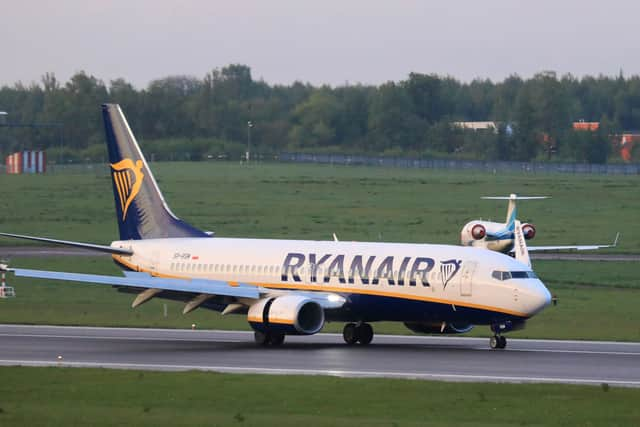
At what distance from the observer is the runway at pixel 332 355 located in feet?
115

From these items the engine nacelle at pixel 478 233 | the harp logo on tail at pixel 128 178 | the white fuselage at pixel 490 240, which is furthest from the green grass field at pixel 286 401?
the white fuselage at pixel 490 240

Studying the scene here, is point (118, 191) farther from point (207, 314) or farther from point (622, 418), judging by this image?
point (622, 418)

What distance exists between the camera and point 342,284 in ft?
141

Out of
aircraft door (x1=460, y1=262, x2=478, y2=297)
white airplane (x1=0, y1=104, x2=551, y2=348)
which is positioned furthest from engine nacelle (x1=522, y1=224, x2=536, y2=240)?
aircraft door (x1=460, y1=262, x2=478, y2=297)

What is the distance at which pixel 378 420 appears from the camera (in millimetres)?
26516

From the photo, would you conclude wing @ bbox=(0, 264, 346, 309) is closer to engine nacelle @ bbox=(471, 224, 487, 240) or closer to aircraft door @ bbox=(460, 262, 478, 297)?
aircraft door @ bbox=(460, 262, 478, 297)

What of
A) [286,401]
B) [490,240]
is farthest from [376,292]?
[490,240]

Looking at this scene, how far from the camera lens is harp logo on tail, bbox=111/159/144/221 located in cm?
4927

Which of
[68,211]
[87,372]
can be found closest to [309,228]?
[68,211]

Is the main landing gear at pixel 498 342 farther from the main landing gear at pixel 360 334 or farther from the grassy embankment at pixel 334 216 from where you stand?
the grassy embankment at pixel 334 216

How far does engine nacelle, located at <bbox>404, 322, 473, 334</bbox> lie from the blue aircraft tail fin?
9755mm

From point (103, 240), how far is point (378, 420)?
65845 mm

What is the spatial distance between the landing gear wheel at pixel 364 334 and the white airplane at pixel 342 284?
32mm

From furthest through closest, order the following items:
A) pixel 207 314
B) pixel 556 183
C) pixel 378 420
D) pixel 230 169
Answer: pixel 230 169 < pixel 556 183 < pixel 207 314 < pixel 378 420
